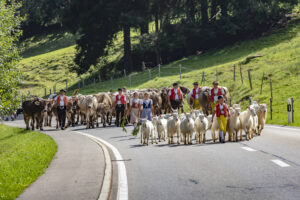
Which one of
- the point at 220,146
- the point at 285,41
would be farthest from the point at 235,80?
the point at 220,146

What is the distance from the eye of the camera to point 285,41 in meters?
57.1

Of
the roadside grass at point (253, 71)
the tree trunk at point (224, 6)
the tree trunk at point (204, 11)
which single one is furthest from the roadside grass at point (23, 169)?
the tree trunk at point (224, 6)

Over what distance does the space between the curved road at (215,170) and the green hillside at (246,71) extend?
34.6 ft

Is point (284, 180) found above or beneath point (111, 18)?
beneath

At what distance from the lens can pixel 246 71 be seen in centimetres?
4441

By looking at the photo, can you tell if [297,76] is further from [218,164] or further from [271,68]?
[218,164]

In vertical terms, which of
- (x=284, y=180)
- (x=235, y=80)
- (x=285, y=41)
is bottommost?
(x=284, y=180)

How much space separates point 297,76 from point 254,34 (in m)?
27.1

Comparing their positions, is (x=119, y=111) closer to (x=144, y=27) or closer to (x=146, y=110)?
(x=146, y=110)

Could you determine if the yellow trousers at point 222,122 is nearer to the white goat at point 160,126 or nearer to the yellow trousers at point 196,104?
the white goat at point 160,126

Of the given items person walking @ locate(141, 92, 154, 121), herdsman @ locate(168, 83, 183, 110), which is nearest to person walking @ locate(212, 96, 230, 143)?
person walking @ locate(141, 92, 154, 121)

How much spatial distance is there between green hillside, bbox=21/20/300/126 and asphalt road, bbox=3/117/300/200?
34.5 feet

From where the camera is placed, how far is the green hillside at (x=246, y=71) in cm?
3544

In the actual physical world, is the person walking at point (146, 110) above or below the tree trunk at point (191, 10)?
below
